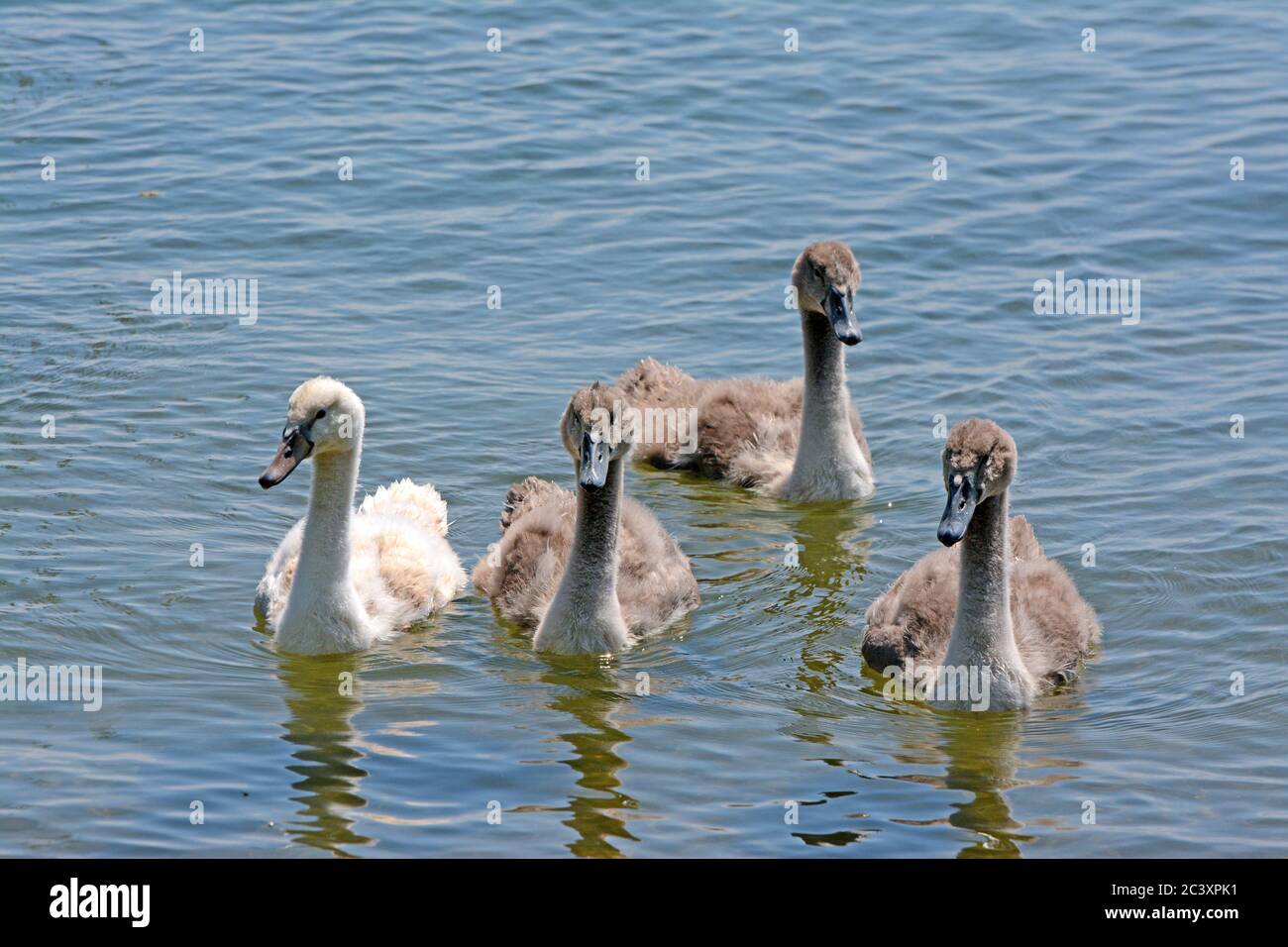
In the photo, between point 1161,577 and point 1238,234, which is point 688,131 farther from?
point 1161,577

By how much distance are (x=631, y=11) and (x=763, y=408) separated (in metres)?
11.0

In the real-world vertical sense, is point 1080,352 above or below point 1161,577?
above

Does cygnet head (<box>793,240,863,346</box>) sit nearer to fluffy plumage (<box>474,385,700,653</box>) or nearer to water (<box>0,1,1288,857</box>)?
water (<box>0,1,1288,857</box>)

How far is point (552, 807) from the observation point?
8617 mm

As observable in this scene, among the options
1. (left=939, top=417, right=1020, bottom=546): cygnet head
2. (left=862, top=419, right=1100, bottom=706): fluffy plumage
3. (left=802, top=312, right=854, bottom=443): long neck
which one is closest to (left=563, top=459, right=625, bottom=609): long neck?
(left=862, top=419, right=1100, bottom=706): fluffy plumage

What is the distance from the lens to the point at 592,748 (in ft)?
30.3

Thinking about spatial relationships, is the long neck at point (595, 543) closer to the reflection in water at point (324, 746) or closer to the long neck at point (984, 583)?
the reflection in water at point (324, 746)

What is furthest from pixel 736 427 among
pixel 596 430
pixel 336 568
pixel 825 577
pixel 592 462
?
pixel 336 568

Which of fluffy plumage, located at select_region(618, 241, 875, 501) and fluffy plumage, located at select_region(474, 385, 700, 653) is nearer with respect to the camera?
fluffy plumage, located at select_region(474, 385, 700, 653)

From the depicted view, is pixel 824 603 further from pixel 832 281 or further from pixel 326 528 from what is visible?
pixel 326 528

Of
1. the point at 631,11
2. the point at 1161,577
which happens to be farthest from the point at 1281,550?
the point at 631,11

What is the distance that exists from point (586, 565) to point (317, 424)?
1.59m

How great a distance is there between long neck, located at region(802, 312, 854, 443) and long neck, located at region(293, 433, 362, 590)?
3.73 m

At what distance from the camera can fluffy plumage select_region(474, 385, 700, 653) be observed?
10156 mm
